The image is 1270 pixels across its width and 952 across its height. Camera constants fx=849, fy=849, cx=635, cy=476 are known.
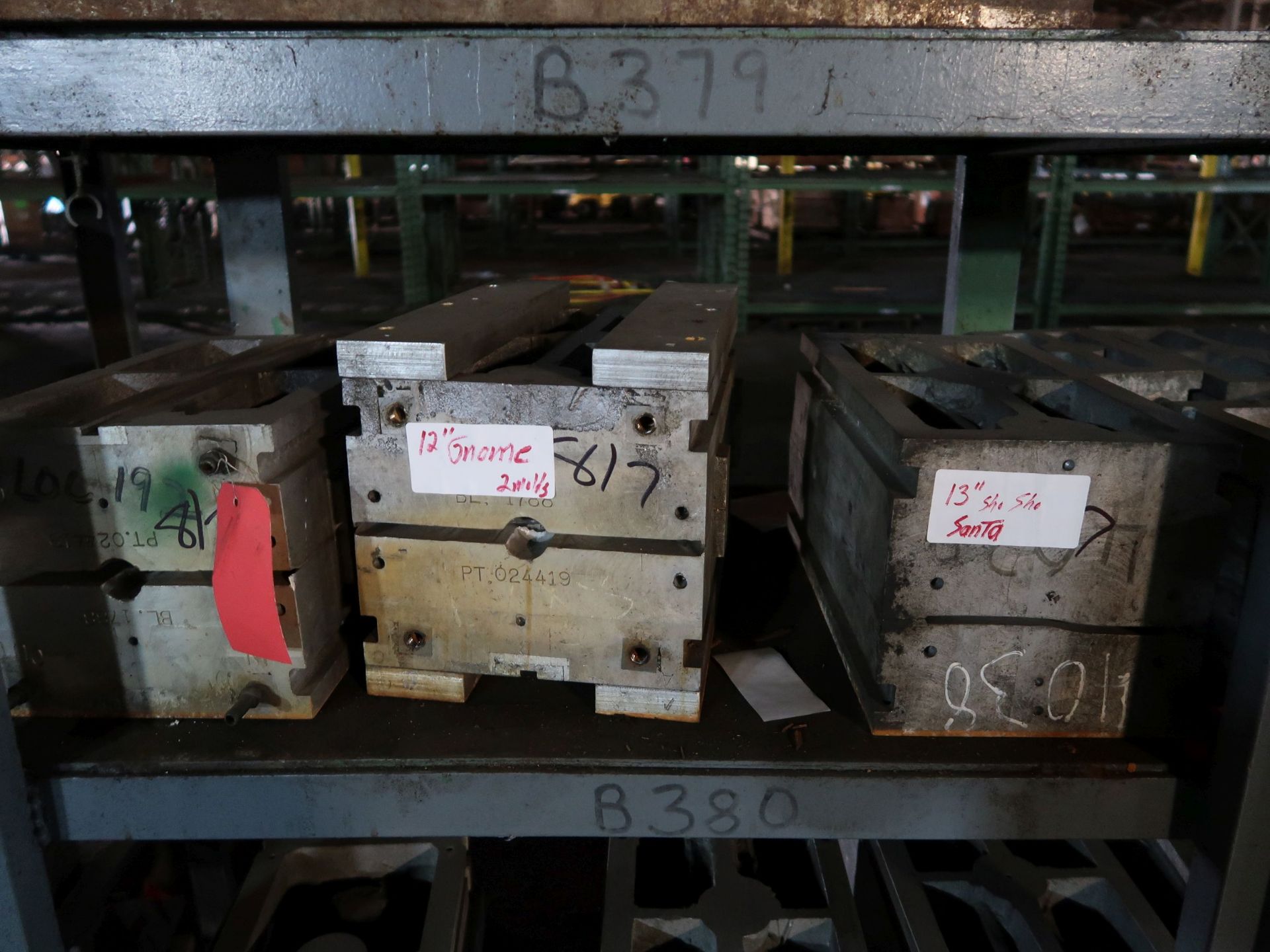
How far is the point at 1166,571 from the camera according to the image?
91cm

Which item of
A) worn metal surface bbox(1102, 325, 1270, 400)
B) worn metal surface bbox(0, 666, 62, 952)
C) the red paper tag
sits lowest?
worn metal surface bbox(0, 666, 62, 952)

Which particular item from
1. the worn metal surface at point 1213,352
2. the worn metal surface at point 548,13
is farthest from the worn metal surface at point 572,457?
the worn metal surface at point 1213,352

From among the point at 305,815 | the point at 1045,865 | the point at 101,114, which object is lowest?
the point at 1045,865

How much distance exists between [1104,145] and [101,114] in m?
1.45

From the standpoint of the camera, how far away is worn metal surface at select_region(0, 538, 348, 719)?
96 centimetres

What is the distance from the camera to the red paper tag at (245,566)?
35.7 inches

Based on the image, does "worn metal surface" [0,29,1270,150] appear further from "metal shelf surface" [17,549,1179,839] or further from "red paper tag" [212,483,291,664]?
"metal shelf surface" [17,549,1179,839]

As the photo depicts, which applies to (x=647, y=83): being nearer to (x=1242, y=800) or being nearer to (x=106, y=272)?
(x=1242, y=800)

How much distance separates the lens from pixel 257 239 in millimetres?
1815

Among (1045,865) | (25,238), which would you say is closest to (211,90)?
(1045,865)

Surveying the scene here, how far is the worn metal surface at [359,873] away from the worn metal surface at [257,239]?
1070mm

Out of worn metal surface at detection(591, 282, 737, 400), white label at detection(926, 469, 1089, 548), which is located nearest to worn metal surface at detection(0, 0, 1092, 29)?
worn metal surface at detection(591, 282, 737, 400)

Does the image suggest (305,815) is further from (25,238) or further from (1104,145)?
(25,238)

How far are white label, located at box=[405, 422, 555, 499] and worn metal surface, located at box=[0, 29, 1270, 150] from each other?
0.32 m
